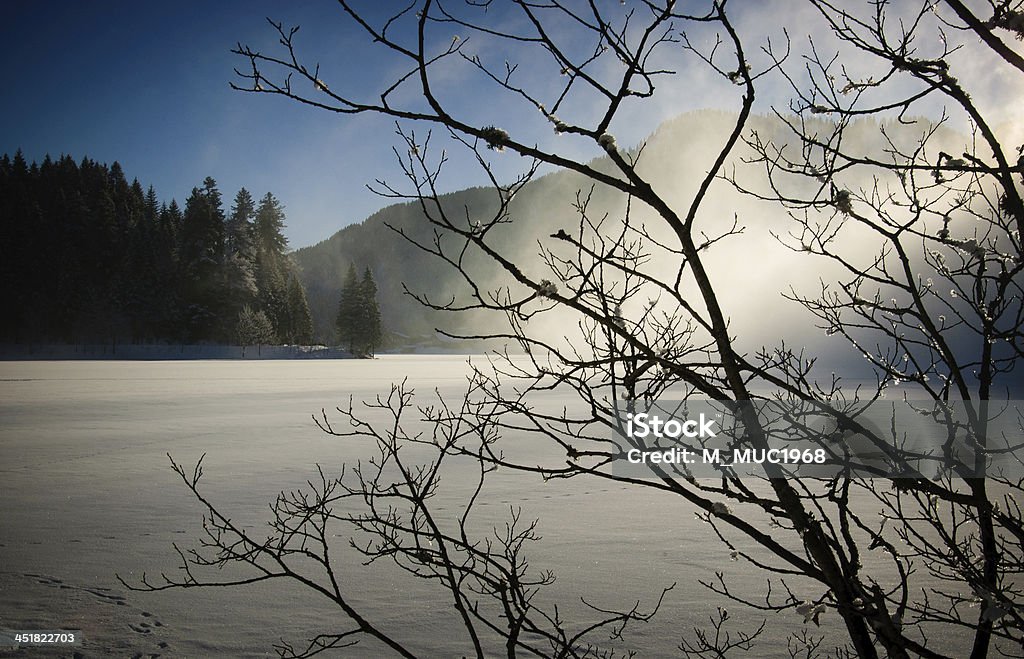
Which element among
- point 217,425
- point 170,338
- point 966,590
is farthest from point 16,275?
point 966,590

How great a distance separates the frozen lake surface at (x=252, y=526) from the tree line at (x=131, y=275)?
46.4 m

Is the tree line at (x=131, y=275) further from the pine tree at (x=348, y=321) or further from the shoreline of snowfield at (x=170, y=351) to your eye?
the pine tree at (x=348, y=321)

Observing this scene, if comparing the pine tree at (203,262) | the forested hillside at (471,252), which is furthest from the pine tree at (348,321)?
the forested hillside at (471,252)

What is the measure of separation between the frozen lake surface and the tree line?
46.4 m

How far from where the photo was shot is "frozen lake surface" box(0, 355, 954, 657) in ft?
11.6

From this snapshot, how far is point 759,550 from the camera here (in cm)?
497

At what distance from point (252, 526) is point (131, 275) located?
58637mm

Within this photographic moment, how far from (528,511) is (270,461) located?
3878 millimetres

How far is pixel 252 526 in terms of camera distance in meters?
5.25

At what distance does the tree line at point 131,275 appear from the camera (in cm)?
5319

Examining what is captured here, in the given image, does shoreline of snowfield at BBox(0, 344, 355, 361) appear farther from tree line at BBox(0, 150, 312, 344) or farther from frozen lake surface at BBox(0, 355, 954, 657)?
frozen lake surface at BBox(0, 355, 954, 657)

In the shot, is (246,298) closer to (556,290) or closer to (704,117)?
(556,290)

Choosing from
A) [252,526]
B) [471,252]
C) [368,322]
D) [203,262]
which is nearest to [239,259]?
[203,262]

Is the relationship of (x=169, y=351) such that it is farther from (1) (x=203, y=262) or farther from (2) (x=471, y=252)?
(2) (x=471, y=252)
